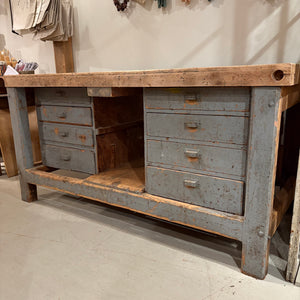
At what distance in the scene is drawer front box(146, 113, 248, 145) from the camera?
1.21 metres

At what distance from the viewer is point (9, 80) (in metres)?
1.98

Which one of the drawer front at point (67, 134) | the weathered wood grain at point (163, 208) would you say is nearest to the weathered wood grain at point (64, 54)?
the drawer front at point (67, 134)

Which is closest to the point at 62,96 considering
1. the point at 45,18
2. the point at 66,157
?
the point at 66,157

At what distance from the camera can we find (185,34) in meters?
2.25

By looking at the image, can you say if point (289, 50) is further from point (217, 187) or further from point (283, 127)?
point (217, 187)

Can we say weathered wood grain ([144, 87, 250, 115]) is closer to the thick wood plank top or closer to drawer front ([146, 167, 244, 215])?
the thick wood plank top

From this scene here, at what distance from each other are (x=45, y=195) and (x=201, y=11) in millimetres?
1853

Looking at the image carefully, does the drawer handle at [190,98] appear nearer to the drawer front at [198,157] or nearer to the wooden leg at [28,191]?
the drawer front at [198,157]

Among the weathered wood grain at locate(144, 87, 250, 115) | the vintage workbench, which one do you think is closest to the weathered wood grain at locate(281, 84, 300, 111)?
the vintage workbench

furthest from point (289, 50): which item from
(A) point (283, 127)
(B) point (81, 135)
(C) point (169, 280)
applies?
(C) point (169, 280)

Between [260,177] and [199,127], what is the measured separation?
0.34m

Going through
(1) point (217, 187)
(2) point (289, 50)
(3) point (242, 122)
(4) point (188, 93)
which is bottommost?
(1) point (217, 187)

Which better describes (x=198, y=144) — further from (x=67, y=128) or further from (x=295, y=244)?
(x=67, y=128)

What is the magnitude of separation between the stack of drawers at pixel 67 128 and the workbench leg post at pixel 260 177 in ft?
3.24
